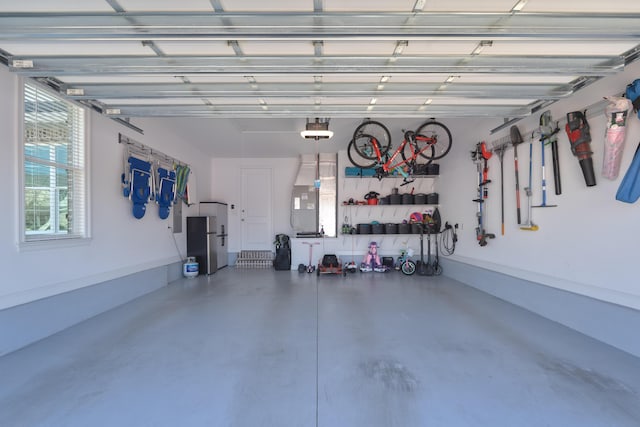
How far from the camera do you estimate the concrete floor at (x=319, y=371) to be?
2008mm

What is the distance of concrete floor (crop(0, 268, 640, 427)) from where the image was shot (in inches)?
79.0

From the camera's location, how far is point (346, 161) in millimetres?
7949

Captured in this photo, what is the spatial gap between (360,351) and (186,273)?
4.88m

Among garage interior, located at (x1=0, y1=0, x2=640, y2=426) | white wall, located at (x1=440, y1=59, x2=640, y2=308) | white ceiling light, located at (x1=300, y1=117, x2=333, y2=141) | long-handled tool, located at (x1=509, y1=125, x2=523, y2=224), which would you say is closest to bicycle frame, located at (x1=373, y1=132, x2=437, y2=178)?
garage interior, located at (x1=0, y1=0, x2=640, y2=426)

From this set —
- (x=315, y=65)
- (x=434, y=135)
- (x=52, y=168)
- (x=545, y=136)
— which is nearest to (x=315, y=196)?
(x=434, y=135)

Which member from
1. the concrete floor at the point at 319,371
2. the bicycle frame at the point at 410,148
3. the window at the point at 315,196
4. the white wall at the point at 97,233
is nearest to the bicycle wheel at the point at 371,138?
the bicycle frame at the point at 410,148

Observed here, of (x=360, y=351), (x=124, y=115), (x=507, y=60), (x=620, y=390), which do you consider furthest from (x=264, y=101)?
(x=620, y=390)

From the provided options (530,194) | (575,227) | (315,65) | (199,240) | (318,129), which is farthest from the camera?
(199,240)

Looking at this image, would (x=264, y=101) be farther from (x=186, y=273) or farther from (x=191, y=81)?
(x=186, y=273)

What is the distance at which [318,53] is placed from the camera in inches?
106

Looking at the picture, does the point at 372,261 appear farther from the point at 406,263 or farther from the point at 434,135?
the point at 434,135

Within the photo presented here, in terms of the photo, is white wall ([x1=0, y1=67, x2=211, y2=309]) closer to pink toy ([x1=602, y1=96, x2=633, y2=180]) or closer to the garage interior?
the garage interior

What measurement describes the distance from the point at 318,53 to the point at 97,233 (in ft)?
12.1

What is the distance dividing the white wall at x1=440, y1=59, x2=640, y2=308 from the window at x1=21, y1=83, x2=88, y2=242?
5.97m
